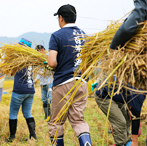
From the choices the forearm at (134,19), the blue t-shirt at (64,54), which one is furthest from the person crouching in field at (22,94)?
the forearm at (134,19)

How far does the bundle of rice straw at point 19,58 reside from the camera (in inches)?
127

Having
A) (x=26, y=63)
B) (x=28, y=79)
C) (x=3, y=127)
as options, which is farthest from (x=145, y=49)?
(x=3, y=127)

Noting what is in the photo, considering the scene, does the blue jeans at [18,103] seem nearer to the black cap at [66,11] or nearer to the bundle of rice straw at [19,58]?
the bundle of rice straw at [19,58]

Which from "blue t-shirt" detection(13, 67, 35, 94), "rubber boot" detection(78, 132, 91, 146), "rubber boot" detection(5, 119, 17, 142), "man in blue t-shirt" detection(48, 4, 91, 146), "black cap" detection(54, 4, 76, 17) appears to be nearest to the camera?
"rubber boot" detection(78, 132, 91, 146)

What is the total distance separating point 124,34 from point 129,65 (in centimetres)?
20

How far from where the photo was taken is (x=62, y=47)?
2477 mm

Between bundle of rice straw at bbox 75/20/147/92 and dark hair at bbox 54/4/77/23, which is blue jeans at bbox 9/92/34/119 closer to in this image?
dark hair at bbox 54/4/77/23

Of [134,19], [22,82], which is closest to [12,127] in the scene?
[22,82]

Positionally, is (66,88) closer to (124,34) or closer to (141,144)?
(124,34)

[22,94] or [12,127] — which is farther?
[12,127]

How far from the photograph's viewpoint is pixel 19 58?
327cm

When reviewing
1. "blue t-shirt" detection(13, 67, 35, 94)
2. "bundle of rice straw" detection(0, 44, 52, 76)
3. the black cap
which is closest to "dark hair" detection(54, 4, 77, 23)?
the black cap

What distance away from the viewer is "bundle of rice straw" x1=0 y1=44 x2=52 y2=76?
10.6 ft

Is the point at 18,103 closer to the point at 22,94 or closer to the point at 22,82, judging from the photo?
the point at 22,94
